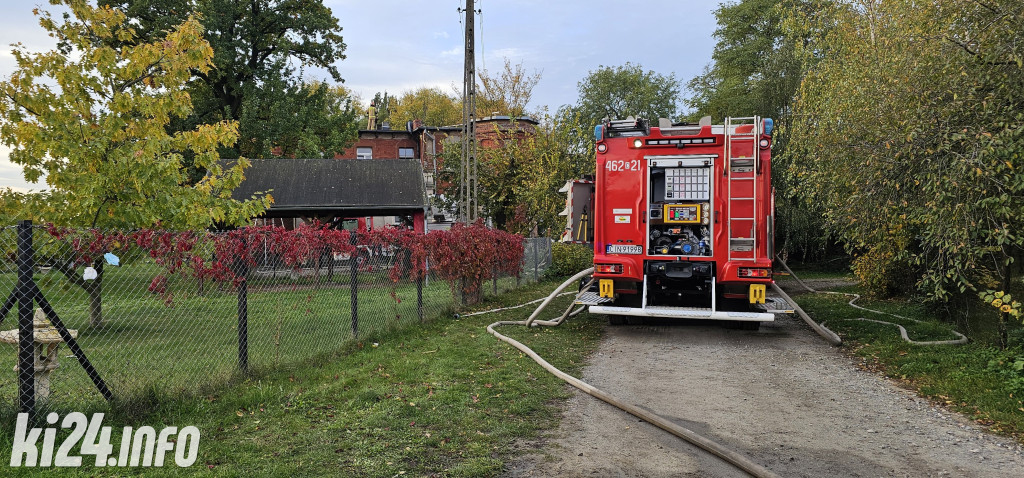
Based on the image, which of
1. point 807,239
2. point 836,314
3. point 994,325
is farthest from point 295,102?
point 994,325

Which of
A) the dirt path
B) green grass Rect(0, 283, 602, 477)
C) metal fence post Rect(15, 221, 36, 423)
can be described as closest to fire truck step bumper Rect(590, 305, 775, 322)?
the dirt path

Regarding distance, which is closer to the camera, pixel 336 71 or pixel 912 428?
pixel 912 428

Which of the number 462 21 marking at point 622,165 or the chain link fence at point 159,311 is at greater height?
the number 462 21 marking at point 622,165

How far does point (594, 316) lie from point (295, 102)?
2399 cm

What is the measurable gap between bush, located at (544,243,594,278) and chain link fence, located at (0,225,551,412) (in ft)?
46.9

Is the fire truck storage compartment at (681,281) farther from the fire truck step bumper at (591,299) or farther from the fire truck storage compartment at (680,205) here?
the fire truck step bumper at (591,299)

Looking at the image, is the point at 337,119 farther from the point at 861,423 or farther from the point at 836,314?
the point at 861,423

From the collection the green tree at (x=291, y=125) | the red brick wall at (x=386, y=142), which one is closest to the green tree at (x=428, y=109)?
the red brick wall at (x=386, y=142)

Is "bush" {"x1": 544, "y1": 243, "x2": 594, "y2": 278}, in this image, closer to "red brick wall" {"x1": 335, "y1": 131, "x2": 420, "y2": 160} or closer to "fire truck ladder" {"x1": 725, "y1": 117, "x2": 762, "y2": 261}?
"fire truck ladder" {"x1": 725, "y1": 117, "x2": 762, "y2": 261}

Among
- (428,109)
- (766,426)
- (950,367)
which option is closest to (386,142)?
(428,109)

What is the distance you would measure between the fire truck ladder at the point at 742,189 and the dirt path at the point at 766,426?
1.85m

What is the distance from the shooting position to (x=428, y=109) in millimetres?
63750

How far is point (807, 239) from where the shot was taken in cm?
2525

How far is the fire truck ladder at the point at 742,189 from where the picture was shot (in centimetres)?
1006
